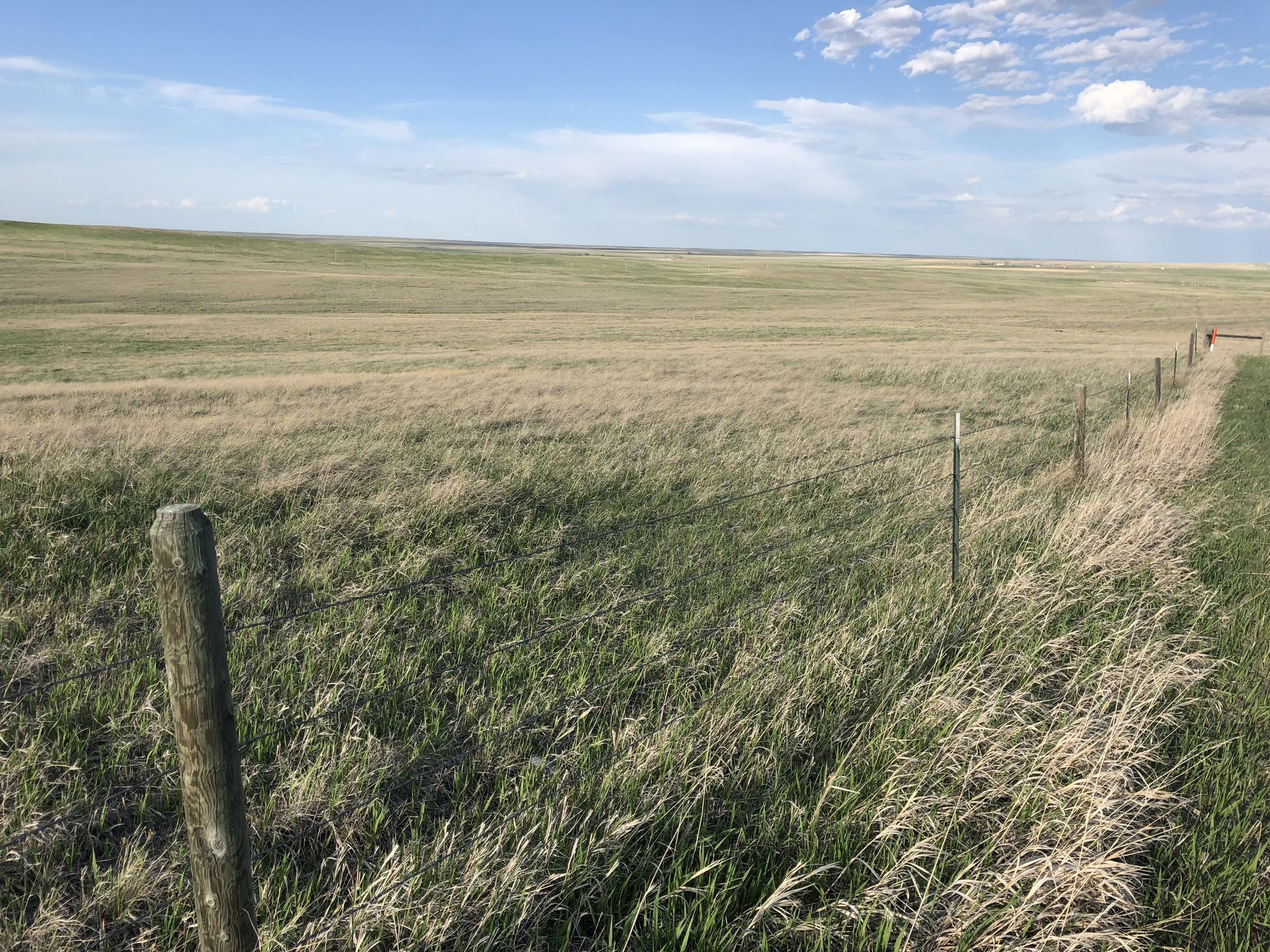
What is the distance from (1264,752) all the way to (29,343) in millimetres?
35354

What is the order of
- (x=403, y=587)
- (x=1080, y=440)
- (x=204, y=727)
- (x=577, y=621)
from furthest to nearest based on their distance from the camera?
(x=1080, y=440)
(x=577, y=621)
(x=403, y=587)
(x=204, y=727)

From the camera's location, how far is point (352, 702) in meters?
4.59

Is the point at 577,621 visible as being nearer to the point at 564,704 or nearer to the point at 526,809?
the point at 564,704

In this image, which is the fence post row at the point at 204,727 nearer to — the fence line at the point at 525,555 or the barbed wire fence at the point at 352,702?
the barbed wire fence at the point at 352,702

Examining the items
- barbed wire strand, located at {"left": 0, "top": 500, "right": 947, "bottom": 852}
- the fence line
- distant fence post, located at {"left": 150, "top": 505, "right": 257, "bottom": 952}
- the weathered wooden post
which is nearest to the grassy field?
barbed wire strand, located at {"left": 0, "top": 500, "right": 947, "bottom": 852}

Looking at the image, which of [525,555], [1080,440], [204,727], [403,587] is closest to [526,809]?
[403,587]

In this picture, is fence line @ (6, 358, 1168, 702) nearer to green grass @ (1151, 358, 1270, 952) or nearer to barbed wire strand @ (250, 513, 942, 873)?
barbed wire strand @ (250, 513, 942, 873)

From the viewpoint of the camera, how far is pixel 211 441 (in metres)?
9.88

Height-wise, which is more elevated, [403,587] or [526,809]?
[403,587]

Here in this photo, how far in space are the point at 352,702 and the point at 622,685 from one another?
147 cm

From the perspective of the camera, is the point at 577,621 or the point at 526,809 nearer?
the point at 526,809

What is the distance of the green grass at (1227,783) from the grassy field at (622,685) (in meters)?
0.06

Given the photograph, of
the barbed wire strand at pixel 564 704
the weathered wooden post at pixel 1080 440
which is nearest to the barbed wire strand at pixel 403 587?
the barbed wire strand at pixel 564 704

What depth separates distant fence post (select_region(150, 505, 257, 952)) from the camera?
2109mm
